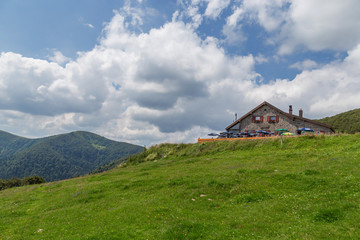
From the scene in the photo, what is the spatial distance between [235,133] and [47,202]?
2254 inches

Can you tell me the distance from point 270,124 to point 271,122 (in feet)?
2.23

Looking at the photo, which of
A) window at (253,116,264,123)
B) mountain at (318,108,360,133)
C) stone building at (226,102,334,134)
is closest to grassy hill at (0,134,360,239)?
stone building at (226,102,334,134)

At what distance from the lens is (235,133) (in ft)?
228

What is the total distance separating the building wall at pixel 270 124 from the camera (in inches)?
2354

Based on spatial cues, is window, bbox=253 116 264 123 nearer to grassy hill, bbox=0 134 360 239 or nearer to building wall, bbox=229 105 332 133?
building wall, bbox=229 105 332 133

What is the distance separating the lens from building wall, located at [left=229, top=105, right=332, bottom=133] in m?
59.8

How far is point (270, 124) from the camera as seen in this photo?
64.6 meters

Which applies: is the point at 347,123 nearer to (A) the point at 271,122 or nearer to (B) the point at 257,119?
(A) the point at 271,122

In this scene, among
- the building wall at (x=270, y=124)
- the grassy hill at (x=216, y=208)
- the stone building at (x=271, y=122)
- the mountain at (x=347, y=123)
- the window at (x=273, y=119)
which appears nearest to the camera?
the grassy hill at (x=216, y=208)

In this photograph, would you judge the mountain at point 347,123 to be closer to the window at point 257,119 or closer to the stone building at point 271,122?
the stone building at point 271,122

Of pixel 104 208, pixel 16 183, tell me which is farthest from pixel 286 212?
pixel 16 183

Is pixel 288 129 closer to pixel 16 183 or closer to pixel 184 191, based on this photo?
pixel 184 191

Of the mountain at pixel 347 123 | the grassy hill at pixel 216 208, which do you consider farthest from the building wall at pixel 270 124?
the mountain at pixel 347 123

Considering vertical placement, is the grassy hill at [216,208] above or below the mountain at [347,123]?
below
